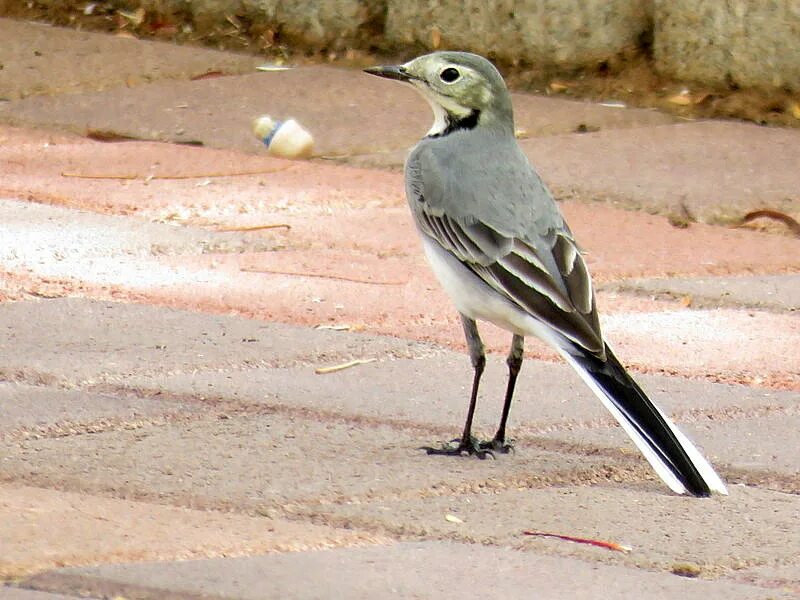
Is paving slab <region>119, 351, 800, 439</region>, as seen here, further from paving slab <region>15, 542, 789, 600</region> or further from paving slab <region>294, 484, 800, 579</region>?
paving slab <region>15, 542, 789, 600</region>

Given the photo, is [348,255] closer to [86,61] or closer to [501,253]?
[501,253]

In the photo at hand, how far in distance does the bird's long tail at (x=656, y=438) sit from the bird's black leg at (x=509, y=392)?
0.77 ft

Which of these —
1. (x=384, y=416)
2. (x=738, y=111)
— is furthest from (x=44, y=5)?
(x=384, y=416)

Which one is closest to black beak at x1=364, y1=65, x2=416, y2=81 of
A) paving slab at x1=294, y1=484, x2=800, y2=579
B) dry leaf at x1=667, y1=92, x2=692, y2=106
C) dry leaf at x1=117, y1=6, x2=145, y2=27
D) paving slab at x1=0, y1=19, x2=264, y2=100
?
paving slab at x1=294, y1=484, x2=800, y2=579

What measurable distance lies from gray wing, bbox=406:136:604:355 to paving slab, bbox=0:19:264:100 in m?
2.17

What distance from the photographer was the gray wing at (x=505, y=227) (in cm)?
322

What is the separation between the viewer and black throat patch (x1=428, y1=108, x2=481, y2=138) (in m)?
3.77

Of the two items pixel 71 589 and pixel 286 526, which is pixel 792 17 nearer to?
pixel 286 526

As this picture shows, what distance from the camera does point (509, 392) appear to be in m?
3.34

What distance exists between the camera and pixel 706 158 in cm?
518

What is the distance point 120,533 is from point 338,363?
1.04 m

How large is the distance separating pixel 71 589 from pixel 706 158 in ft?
10.6

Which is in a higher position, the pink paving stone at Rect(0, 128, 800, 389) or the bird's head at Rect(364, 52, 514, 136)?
the bird's head at Rect(364, 52, 514, 136)

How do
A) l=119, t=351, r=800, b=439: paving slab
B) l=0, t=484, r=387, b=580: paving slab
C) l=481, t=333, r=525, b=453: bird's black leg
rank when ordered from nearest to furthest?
l=0, t=484, r=387, b=580: paving slab, l=481, t=333, r=525, b=453: bird's black leg, l=119, t=351, r=800, b=439: paving slab
